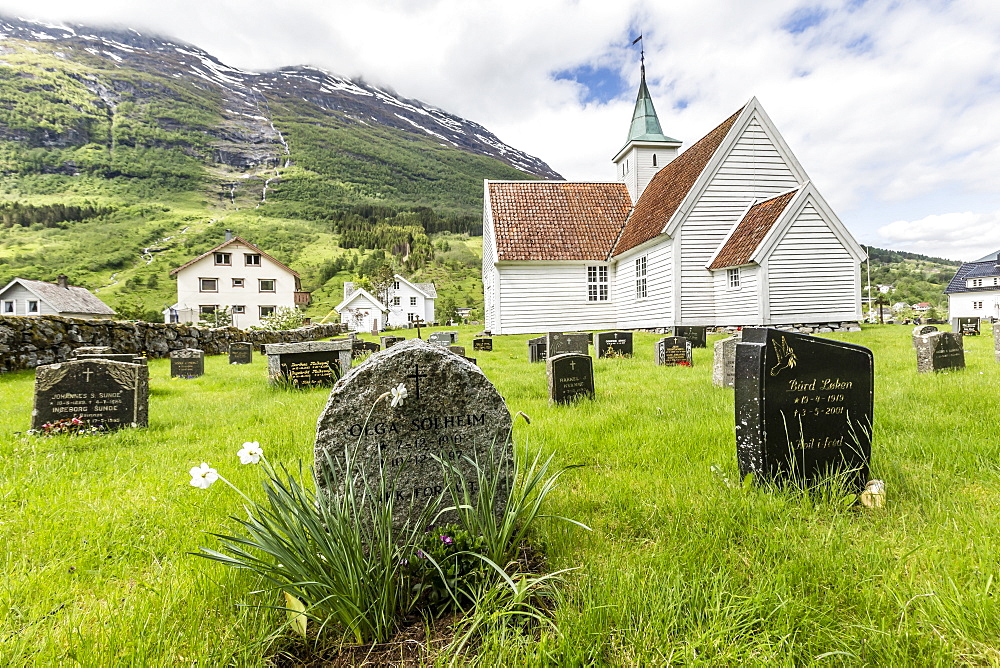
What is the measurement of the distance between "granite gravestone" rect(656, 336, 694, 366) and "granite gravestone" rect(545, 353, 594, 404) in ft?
15.6

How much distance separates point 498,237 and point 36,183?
168603mm

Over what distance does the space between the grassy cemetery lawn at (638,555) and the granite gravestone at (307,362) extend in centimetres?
387

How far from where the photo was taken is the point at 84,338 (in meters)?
13.6

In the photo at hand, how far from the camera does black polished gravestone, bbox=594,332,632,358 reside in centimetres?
1289

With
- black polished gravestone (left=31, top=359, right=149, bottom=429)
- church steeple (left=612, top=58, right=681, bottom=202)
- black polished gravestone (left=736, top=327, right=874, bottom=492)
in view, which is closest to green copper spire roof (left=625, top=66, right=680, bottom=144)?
church steeple (left=612, top=58, right=681, bottom=202)

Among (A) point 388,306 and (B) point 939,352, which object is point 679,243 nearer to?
(B) point 939,352

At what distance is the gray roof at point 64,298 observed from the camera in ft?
132

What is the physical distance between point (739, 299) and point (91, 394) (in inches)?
723

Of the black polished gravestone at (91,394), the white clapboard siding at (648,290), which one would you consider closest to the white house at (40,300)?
the white clapboard siding at (648,290)

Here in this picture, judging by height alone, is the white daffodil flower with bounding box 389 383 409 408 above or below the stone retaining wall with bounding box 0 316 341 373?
below

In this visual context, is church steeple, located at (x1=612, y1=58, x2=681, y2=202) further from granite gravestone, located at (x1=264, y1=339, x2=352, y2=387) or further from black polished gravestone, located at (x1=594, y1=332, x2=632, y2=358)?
granite gravestone, located at (x1=264, y1=339, x2=352, y2=387)

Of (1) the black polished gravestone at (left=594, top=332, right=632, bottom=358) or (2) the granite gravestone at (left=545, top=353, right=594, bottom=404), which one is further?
(1) the black polished gravestone at (left=594, top=332, right=632, bottom=358)

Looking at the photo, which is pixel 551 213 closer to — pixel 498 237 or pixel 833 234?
pixel 498 237

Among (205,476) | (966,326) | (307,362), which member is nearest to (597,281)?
(966,326)
